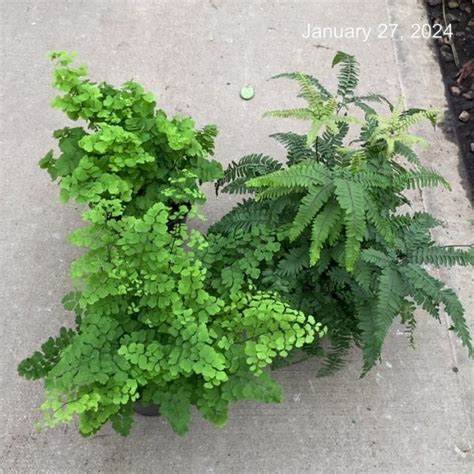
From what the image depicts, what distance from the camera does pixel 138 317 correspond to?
220cm

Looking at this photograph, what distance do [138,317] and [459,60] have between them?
9.73ft

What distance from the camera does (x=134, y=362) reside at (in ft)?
6.57

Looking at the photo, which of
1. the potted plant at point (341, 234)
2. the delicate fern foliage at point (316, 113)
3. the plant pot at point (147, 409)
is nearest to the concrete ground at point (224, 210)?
the plant pot at point (147, 409)

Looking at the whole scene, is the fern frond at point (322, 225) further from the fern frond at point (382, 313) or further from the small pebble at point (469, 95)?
the small pebble at point (469, 95)

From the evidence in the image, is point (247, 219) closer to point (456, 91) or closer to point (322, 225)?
point (322, 225)

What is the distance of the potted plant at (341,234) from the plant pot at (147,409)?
24.5 inches

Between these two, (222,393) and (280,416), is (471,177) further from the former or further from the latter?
(222,393)

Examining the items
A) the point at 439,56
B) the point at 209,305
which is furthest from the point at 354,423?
the point at 439,56

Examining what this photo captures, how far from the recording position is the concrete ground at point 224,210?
104 inches

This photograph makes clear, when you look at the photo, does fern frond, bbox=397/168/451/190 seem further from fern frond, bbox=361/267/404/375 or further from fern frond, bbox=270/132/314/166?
fern frond, bbox=270/132/314/166

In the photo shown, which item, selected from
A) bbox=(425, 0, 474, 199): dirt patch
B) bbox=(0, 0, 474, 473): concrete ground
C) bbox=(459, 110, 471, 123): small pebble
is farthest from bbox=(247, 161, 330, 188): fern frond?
bbox=(459, 110, 471, 123): small pebble

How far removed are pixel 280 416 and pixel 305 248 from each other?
854 millimetres

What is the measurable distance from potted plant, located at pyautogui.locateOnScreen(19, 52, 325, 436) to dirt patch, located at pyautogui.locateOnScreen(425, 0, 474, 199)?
2.00m

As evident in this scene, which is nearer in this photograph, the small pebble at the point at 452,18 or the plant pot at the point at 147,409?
the plant pot at the point at 147,409
